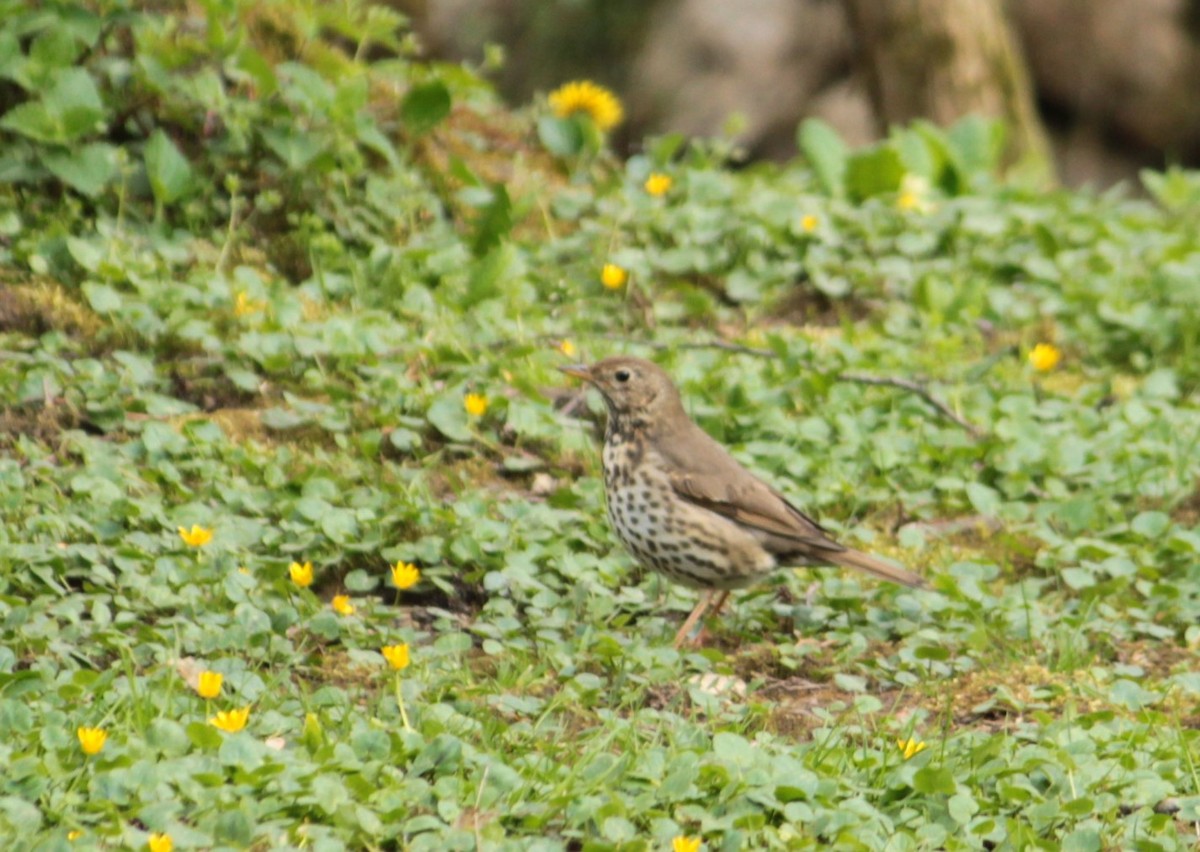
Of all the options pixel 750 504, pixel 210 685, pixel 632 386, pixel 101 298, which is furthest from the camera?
pixel 101 298

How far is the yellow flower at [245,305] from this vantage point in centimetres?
605

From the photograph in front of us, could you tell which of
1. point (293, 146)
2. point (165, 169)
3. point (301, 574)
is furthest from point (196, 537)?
point (293, 146)

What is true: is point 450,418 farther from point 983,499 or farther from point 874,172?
point 874,172

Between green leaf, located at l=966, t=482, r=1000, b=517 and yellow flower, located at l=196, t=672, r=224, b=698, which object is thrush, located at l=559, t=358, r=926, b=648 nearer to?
green leaf, located at l=966, t=482, r=1000, b=517

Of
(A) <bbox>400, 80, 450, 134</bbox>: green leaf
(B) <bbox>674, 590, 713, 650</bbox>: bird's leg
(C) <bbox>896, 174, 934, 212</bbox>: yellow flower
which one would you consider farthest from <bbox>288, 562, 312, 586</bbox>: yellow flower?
(C) <bbox>896, 174, 934, 212</bbox>: yellow flower

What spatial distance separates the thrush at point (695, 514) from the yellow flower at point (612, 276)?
63.9 inches

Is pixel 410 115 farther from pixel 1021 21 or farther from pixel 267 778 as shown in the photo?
pixel 1021 21

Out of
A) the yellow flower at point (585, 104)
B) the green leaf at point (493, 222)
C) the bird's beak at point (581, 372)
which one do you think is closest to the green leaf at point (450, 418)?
the bird's beak at point (581, 372)

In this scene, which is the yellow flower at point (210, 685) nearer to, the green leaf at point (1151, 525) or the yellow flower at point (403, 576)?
the yellow flower at point (403, 576)

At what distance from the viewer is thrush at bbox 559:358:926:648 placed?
4898 mm

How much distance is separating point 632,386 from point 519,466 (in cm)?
55

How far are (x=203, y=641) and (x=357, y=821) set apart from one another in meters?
1.07

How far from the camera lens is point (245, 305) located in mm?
6070

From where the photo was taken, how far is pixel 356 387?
5.85 meters
